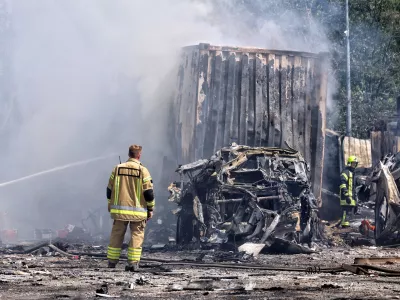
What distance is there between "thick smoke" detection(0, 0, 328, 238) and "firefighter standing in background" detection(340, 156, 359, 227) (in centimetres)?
397

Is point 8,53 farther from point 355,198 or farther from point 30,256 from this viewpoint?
point 30,256

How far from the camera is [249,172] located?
11.3 m

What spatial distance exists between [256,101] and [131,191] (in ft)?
19.9

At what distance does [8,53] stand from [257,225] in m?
12.4

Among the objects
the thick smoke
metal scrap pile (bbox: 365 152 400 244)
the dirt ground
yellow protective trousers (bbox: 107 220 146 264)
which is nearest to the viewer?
the dirt ground

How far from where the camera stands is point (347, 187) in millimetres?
13938

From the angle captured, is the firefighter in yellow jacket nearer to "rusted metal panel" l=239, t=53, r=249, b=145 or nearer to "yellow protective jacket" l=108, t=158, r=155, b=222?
"yellow protective jacket" l=108, t=158, r=155, b=222

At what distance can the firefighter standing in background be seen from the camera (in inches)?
539

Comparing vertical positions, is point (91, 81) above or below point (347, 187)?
above

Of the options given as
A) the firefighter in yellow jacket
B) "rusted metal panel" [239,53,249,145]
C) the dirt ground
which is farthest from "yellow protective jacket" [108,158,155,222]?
"rusted metal panel" [239,53,249,145]

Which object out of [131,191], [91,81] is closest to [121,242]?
[131,191]

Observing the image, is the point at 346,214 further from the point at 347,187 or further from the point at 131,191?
the point at 131,191

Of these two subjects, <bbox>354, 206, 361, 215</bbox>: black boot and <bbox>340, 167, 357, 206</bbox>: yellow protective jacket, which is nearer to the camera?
<bbox>340, 167, 357, 206</bbox>: yellow protective jacket

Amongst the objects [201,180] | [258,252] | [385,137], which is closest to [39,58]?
[385,137]
